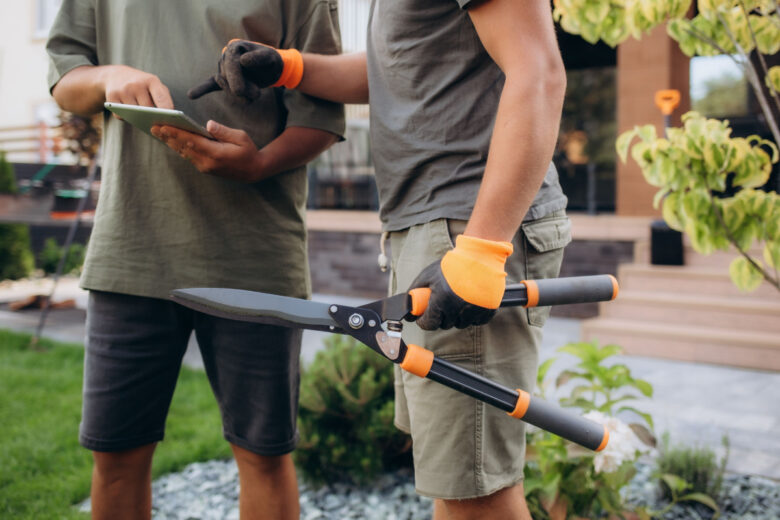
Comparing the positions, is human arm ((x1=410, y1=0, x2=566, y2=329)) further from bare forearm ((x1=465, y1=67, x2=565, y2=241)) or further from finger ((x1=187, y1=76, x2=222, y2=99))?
finger ((x1=187, y1=76, x2=222, y2=99))

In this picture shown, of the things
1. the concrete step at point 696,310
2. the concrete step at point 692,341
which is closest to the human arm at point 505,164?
the concrete step at point 692,341

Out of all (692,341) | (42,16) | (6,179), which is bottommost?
(692,341)

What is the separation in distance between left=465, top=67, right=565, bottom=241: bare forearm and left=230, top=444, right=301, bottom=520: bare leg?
0.86 meters

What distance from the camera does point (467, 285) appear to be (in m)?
1.05

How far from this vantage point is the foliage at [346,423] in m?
2.63

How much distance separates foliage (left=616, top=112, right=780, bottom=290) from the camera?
81.1 inches

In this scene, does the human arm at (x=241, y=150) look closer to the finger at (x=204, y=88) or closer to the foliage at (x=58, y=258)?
the finger at (x=204, y=88)

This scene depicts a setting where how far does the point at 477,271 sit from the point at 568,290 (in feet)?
0.68

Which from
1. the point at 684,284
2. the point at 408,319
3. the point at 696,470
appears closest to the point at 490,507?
the point at 408,319

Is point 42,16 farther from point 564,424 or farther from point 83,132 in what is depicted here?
point 564,424

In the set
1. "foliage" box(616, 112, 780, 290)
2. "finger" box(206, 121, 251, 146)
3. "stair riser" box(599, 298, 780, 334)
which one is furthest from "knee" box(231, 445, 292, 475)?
"stair riser" box(599, 298, 780, 334)

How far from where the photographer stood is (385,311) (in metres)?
1.14

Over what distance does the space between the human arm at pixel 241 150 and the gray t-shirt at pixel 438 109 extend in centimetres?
36

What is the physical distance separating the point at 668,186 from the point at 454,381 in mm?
1448
